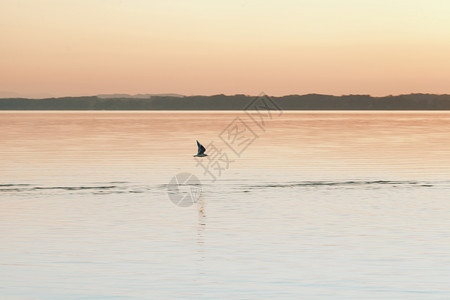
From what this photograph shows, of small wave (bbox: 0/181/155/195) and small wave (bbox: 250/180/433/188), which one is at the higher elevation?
small wave (bbox: 0/181/155/195)

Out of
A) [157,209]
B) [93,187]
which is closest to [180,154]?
[93,187]

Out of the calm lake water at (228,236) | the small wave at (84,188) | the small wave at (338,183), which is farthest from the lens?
the small wave at (338,183)

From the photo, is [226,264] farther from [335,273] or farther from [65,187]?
[65,187]

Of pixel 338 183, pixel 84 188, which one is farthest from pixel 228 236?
pixel 338 183

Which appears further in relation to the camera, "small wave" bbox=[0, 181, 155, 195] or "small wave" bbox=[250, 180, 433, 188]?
"small wave" bbox=[250, 180, 433, 188]

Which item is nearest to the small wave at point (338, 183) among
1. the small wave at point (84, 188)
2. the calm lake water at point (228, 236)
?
the calm lake water at point (228, 236)

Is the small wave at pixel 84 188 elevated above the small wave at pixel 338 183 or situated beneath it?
elevated above

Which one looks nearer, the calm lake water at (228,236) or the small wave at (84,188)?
the calm lake water at (228,236)

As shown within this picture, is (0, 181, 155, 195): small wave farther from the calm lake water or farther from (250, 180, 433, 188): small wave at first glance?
(250, 180, 433, 188): small wave

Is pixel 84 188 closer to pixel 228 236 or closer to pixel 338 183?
pixel 338 183

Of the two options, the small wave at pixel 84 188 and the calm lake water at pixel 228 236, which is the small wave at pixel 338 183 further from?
the small wave at pixel 84 188

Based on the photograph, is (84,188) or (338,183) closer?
(84,188)

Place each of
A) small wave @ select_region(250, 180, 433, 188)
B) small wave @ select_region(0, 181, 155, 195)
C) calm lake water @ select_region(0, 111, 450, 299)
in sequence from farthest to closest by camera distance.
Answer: small wave @ select_region(250, 180, 433, 188), small wave @ select_region(0, 181, 155, 195), calm lake water @ select_region(0, 111, 450, 299)

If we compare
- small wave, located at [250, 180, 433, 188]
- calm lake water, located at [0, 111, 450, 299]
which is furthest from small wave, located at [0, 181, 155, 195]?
small wave, located at [250, 180, 433, 188]
